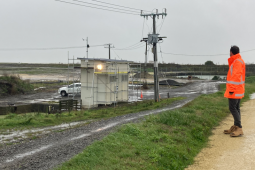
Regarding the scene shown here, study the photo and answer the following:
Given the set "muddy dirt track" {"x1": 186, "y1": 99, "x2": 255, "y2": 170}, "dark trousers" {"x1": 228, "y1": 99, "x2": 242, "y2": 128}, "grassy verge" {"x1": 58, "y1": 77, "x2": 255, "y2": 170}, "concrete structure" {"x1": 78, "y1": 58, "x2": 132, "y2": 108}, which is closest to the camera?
"grassy verge" {"x1": 58, "y1": 77, "x2": 255, "y2": 170}

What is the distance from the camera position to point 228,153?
21.9 ft

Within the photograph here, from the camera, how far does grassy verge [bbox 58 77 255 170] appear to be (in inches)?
224

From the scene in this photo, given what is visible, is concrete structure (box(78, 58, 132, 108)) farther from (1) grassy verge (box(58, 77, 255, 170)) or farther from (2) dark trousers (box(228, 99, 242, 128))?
(2) dark trousers (box(228, 99, 242, 128))

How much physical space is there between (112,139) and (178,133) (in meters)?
1.93

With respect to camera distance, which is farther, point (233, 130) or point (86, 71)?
point (86, 71)

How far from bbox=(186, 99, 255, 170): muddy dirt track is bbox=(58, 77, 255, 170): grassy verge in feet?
0.80

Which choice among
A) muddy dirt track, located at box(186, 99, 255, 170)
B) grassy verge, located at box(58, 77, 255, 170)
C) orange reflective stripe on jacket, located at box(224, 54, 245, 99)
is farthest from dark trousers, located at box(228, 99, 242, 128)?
grassy verge, located at box(58, 77, 255, 170)

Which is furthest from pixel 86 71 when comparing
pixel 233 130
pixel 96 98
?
pixel 233 130

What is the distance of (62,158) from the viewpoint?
20.7 ft

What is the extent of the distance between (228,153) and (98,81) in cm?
1874

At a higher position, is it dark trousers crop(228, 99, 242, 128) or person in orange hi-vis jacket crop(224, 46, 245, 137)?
person in orange hi-vis jacket crop(224, 46, 245, 137)

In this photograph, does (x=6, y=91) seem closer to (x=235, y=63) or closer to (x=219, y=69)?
(x=235, y=63)

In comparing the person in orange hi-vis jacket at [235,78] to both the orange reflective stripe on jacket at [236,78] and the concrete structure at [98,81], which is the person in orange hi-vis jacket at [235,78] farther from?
the concrete structure at [98,81]

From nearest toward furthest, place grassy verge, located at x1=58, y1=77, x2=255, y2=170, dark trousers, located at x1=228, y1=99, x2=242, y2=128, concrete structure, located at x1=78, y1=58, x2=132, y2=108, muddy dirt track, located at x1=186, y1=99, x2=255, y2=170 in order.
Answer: grassy verge, located at x1=58, y1=77, x2=255, y2=170, muddy dirt track, located at x1=186, y1=99, x2=255, y2=170, dark trousers, located at x1=228, y1=99, x2=242, y2=128, concrete structure, located at x1=78, y1=58, x2=132, y2=108
